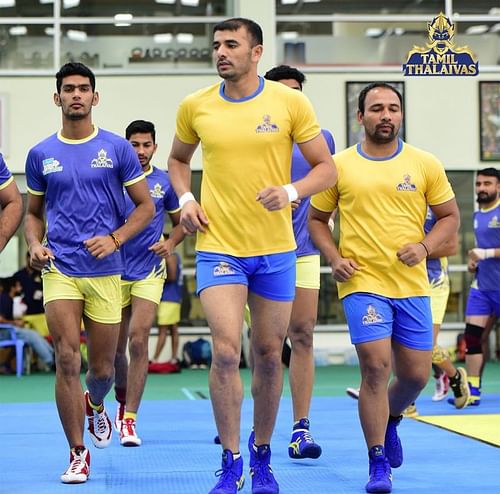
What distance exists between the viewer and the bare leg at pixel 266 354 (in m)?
5.63

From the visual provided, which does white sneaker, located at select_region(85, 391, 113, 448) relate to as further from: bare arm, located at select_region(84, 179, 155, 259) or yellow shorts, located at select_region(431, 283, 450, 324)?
yellow shorts, located at select_region(431, 283, 450, 324)

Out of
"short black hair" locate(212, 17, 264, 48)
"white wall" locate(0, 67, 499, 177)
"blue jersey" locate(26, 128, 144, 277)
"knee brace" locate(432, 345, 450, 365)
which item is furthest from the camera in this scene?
"white wall" locate(0, 67, 499, 177)

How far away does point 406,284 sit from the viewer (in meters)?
5.96

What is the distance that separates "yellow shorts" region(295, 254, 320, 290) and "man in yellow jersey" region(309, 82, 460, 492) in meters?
1.18

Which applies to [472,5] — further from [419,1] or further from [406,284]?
[406,284]

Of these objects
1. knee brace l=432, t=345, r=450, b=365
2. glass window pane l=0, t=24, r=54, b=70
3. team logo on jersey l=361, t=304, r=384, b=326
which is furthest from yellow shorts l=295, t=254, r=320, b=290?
glass window pane l=0, t=24, r=54, b=70

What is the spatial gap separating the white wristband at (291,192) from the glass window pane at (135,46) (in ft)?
42.0

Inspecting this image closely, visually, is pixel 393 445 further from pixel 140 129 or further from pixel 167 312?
pixel 167 312

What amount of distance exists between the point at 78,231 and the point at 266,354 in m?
1.38

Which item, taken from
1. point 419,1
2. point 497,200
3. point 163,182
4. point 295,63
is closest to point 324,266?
point 295,63

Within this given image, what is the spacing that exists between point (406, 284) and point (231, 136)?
1204mm

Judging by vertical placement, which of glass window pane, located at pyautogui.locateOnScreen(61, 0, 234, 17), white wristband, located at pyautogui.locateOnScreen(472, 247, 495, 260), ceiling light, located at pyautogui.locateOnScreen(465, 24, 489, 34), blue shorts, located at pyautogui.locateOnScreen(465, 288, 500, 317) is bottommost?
blue shorts, located at pyautogui.locateOnScreen(465, 288, 500, 317)

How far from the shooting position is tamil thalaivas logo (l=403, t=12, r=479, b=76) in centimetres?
1784

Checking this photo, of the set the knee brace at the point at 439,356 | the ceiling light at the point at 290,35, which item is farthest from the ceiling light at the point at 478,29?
the knee brace at the point at 439,356
